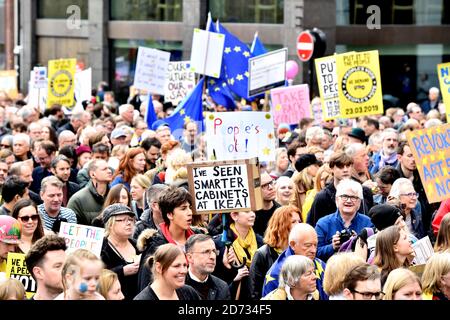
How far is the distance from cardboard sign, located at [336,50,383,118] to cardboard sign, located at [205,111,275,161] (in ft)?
14.1

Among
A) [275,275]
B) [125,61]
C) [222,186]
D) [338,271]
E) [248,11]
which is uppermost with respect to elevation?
[248,11]

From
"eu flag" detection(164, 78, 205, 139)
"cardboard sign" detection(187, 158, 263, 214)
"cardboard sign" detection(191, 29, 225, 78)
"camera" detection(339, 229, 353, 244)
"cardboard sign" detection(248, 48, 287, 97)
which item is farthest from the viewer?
"cardboard sign" detection(191, 29, 225, 78)

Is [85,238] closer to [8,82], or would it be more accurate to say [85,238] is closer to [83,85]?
[83,85]

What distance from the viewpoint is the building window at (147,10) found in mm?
34281

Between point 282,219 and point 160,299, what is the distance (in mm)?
2212

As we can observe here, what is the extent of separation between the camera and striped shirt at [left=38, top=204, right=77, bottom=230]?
11625mm

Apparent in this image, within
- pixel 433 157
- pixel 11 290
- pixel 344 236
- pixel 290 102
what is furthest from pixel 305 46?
pixel 11 290

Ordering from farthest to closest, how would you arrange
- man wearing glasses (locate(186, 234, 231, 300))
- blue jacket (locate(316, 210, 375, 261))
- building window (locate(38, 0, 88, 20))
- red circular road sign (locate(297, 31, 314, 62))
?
building window (locate(38, 0, 88, 20)) → red circular road sign (locate(297, 31, 314, 62)) → blue jacket (locate(316, 210, 375, 261)) → man wearing glasses (locate(186, 234, 231, 300))

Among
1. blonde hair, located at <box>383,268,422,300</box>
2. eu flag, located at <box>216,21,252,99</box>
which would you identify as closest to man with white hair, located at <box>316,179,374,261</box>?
blonde hair, located at <box>383,268,422,300</box>

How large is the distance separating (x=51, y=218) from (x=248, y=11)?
21.3m

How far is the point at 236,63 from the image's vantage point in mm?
21641

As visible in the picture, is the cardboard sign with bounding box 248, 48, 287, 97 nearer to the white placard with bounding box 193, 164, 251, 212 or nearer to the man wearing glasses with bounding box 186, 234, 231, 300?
the white placard with bounding box 193, 164, 251, 212

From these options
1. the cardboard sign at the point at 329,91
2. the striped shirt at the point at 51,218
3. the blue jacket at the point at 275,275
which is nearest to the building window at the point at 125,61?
the cardboard sign at the point at 329,91

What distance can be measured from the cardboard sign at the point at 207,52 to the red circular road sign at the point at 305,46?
554 centimetres
